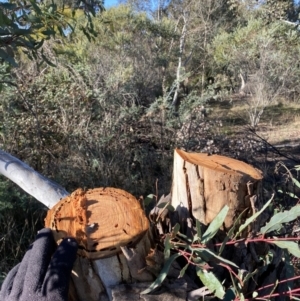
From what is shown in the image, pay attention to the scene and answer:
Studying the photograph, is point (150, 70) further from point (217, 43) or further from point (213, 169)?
point (213, 169)

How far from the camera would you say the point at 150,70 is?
32.1 feet

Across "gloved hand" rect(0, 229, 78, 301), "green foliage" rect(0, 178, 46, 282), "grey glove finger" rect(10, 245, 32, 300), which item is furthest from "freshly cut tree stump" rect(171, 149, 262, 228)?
"green foliage" rect(0, 178, 46, 282)

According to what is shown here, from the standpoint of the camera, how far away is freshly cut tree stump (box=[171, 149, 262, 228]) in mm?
1419

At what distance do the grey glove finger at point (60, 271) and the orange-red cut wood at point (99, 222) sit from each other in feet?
0.16

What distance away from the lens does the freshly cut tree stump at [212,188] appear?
1419 millimetres

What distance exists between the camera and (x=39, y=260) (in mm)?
1289

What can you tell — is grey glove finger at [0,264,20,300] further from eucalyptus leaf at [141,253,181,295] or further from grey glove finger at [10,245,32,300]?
eucalyptus leaf at [141,253,181,295]

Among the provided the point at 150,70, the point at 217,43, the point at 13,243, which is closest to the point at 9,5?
the point at 13,243

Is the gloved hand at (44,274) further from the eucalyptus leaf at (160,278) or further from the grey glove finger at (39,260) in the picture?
the eucalyptus leaf at (160,278)

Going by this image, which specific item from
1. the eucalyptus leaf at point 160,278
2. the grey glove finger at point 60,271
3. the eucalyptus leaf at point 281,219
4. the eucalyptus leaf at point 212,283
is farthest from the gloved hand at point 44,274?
the eucalyptus leaf at point 281,219

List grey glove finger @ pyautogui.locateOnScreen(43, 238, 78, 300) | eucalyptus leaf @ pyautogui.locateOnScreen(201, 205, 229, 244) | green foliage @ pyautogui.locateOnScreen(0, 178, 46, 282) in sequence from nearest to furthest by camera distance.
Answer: grey glove finger @ pyautogui.locateOnScreen(43, 238, 78, 300)
eucalyptus leaf @ pyautogui.locateOnScreen(201, 205, 229, 244)
green foliage @ pyautogui.locateOnScreen(0, 178, 46, 282)

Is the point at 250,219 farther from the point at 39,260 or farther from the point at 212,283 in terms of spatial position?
the point at 39,260

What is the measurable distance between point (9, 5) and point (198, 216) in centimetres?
145

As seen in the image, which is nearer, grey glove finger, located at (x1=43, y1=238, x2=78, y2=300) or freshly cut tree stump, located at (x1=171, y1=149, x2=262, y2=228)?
grey glove finger, located at (x1=43, y1=238, x2=78, y2=300)
